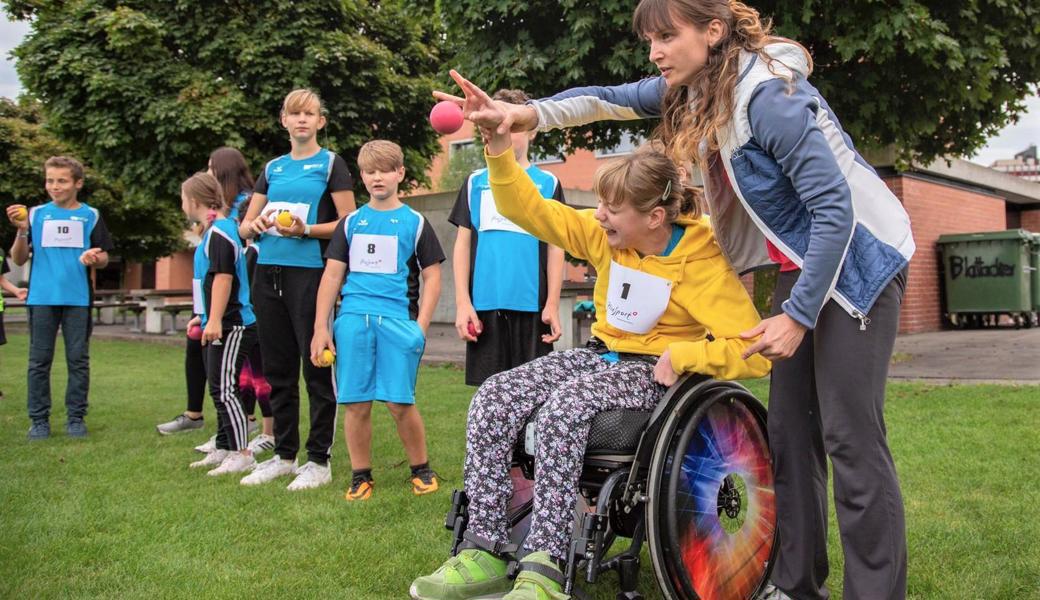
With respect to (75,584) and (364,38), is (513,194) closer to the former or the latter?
(75,584)

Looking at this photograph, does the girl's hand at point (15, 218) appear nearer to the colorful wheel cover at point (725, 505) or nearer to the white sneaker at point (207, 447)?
the white sneaker at point (207, 447)

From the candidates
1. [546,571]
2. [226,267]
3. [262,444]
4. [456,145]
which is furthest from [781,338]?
[456,145]

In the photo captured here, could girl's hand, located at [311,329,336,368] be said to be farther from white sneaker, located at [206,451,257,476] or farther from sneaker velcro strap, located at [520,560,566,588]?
sneaker velcro strap, located at [520,560,566,588]

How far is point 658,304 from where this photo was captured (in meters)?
2.97

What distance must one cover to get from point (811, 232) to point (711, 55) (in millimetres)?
605

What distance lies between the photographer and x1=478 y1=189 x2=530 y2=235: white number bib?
4.36 meters

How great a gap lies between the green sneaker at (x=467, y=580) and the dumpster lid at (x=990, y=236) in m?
16.5

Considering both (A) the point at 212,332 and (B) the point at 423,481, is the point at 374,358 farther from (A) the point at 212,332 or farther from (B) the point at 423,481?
(A) the point at 212,332

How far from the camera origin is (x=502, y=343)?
14.3 feet

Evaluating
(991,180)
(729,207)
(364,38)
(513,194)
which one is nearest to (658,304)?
(729,207)

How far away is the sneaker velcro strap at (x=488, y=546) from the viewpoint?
113 inches

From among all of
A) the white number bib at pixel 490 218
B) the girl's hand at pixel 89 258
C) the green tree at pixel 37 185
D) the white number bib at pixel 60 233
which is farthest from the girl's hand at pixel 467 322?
the green tree at pixel 37 185

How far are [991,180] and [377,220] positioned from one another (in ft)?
64.6

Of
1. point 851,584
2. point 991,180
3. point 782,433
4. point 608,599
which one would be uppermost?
point 991,180
